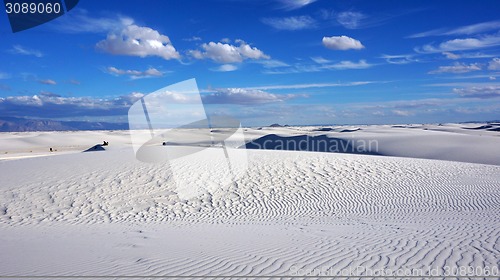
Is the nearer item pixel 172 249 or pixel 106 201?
pixel 172 249

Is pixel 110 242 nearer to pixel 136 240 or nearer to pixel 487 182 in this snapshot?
pixel 136 240

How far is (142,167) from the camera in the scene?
679 inches

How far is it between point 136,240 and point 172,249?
5.17ft

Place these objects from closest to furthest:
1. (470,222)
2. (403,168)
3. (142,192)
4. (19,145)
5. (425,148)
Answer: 1. (470,222)
2. (142,192)
3. (403,168)
4. (425,148)
5. (19,145)

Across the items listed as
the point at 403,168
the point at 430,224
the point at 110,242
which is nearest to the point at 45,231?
the point at 110,242

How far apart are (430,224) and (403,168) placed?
1017 centimetres

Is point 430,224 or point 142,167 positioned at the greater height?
point 142,167

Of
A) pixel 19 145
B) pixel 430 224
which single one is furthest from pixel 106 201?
pixel 19 145

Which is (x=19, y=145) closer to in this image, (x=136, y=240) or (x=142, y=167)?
(x=142, y=167)

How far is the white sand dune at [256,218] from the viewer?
6.46 m

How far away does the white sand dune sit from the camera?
255 inches

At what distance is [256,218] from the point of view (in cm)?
1152

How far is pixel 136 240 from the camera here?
28.2ft

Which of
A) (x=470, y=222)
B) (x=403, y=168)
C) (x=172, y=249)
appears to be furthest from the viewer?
(x=403, y=168)
